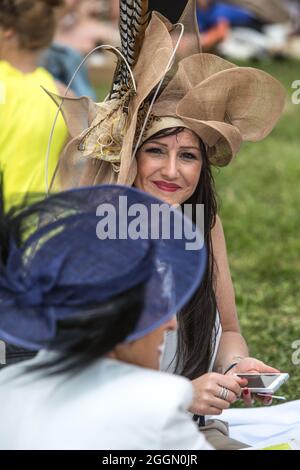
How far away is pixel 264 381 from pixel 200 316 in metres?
0.41

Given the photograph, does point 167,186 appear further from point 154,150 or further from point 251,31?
point 251,31

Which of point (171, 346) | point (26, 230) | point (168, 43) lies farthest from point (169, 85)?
point (26, 230)

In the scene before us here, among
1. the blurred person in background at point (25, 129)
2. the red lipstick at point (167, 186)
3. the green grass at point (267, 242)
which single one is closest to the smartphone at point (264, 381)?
the red lipstick at point (167, 186)

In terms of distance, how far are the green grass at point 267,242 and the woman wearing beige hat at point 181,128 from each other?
1.72 feet

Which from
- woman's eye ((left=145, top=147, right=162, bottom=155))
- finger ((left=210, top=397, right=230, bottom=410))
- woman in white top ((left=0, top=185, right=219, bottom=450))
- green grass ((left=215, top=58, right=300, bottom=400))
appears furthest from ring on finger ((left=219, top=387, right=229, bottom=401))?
green grass ((left=215, top=58, right=300, bottom=400))

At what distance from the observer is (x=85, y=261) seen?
80.7 inches

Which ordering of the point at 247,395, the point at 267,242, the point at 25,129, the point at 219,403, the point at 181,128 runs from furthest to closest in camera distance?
the point at 267,242 → the point at 25,129 → the point at 181,128 → the point at 247,395 → the point at 219,403

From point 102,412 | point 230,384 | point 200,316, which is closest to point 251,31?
point 200,316

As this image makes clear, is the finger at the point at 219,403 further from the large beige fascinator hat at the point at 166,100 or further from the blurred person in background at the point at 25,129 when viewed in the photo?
the blurred person in background at the point at 25,129

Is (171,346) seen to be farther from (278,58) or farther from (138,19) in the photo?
(278,58)

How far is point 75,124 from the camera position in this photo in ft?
10.8

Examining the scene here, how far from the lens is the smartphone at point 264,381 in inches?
109

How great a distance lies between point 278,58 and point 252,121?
1260 centimetres

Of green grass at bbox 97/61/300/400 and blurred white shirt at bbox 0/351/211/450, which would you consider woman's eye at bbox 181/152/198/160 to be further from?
green grass at bbox 97/61/300/400
